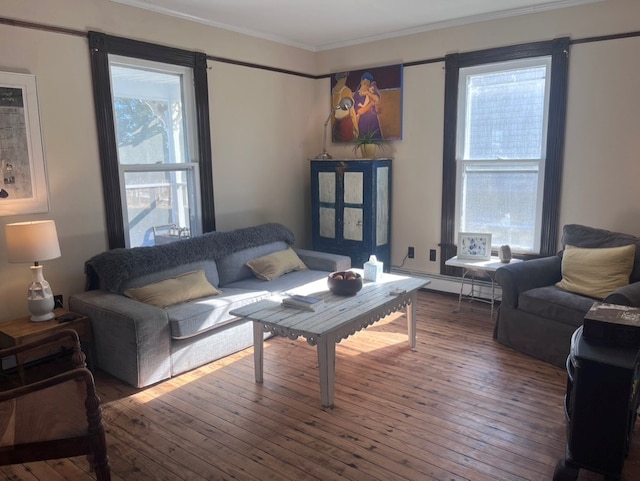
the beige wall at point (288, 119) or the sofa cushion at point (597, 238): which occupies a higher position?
the beige wall at point (288, 119)

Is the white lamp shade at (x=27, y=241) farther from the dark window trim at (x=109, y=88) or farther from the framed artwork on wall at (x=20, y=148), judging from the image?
the dark window trim at (x=109, y=88)

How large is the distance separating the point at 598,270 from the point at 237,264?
9.08ft

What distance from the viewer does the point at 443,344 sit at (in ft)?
12.0

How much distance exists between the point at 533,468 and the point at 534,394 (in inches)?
29.7

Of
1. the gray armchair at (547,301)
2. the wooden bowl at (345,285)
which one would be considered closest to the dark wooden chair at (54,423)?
the wooden bowl at (345,285)

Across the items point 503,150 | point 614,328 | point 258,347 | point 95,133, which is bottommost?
point 258,347

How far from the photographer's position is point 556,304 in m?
3.26

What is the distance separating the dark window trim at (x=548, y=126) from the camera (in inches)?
156

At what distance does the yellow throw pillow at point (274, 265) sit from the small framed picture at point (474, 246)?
4.82 ft

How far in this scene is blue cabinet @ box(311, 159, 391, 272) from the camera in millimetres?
4781

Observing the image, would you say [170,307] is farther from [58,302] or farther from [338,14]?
[338,14]

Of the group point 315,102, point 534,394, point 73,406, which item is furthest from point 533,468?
point 315,102

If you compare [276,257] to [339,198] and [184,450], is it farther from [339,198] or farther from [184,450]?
[184,450]

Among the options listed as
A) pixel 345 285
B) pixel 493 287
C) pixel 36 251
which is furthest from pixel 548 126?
pixel 36 251
